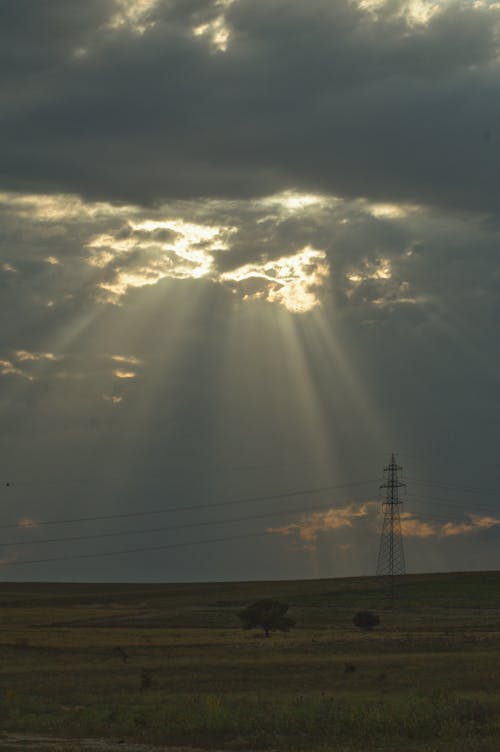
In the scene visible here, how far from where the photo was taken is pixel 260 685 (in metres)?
54.2

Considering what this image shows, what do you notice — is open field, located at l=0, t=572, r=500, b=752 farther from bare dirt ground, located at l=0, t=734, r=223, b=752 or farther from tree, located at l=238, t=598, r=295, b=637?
tree, located at l=238, t=598, r=295, b=637

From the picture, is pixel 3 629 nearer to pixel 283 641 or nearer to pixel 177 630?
pixel 177 630

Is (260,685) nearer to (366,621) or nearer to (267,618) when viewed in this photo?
(267,618)

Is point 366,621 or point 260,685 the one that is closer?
point 260,685

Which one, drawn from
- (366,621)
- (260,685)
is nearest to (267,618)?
(366,621)

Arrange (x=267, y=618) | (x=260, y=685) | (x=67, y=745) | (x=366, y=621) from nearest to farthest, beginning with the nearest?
(x=67, y=745) → (x=260, y=685) → (x=366, y=621) → (x=267, y=618)

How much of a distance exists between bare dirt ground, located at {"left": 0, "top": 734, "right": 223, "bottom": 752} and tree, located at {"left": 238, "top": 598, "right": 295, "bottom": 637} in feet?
222

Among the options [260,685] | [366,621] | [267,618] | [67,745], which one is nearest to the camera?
[67,745]

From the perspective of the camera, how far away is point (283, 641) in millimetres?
91188

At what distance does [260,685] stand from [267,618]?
52.6 meters

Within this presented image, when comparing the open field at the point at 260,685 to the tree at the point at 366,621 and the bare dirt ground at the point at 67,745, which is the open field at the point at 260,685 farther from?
the tree at the point at 366,621

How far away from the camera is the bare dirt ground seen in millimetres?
33812

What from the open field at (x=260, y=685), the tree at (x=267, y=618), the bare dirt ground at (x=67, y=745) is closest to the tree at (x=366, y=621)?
the open field at (x=260, y=685)

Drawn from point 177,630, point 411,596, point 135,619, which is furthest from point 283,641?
point 411,596
